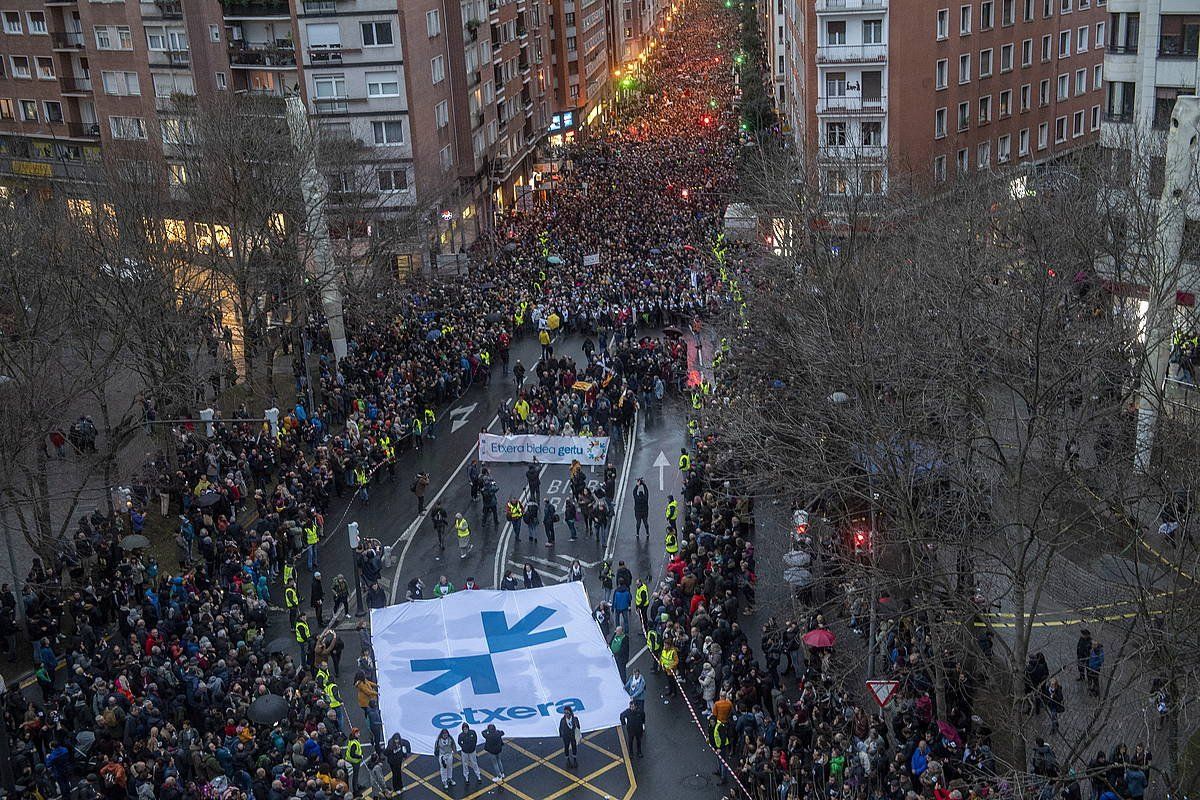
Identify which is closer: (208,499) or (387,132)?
(208,499)

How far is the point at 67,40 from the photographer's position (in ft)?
289

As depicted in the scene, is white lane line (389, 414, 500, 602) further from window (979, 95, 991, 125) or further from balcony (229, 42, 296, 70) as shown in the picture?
window (979, 95, 991, 125)

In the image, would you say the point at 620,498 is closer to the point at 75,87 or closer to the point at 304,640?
the point at 304,640

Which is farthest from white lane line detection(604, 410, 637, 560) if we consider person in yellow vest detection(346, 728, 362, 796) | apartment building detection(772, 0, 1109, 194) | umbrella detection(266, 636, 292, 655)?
apartment building detection(772, 0, 1109, 194)

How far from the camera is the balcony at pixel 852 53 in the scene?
224 ft

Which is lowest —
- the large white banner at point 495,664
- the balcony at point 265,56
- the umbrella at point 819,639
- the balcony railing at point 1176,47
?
the large white banner at point 495,664

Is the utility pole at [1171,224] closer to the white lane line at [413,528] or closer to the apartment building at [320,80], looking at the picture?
the white lane line at [413,528]

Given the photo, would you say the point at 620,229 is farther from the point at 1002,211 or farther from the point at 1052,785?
the point at 1052,785

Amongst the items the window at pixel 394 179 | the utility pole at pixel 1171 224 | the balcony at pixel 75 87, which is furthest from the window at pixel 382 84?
the utility pole at pixel 1171 224

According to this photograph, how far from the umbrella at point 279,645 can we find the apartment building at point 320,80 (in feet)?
102

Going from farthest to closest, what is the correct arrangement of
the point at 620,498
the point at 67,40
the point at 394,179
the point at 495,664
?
1. the point at 67,40
2. the point at 394,179
3. the point at 620,498
4. the point at 495,664

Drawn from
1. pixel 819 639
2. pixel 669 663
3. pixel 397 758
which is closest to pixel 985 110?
pixel 819 639

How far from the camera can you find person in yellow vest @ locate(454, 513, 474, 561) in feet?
139

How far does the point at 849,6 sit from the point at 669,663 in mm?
44901
